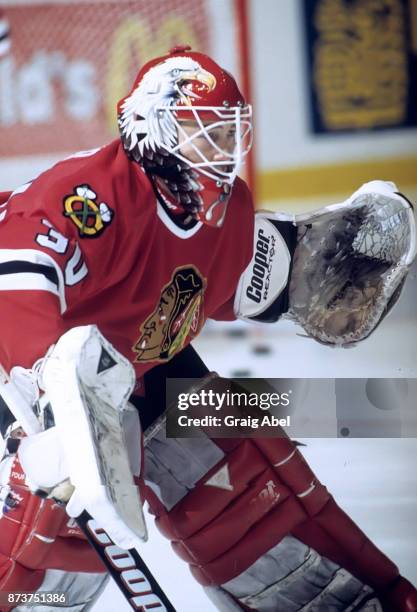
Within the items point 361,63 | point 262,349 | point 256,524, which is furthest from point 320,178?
point 256,524

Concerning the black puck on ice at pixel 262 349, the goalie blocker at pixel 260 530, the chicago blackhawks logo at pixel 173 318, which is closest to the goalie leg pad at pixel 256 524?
the goalie blocker at pixel 260 530

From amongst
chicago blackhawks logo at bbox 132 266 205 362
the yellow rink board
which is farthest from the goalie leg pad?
the yellow rink board

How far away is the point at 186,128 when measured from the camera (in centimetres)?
155

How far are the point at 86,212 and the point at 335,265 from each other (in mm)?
448

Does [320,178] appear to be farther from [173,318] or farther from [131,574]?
[131,574]

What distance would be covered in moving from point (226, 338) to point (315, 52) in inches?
34.7

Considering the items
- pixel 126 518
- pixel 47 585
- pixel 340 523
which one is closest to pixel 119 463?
pixel 126 518

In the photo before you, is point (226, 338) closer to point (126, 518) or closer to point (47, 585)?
point (47, 585)

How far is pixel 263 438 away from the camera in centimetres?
171

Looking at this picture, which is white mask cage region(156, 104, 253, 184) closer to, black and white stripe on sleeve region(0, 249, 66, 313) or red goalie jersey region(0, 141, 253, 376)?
red goalie jersey region(0, 141, 253, 376)

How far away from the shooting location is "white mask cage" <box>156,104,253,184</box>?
1.54 metres

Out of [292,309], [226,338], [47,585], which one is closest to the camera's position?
[47,585]

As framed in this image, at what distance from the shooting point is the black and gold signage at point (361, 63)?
2.66 meters

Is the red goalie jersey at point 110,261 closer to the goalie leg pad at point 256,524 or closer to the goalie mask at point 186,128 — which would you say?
the goalie mask at point 186,128
